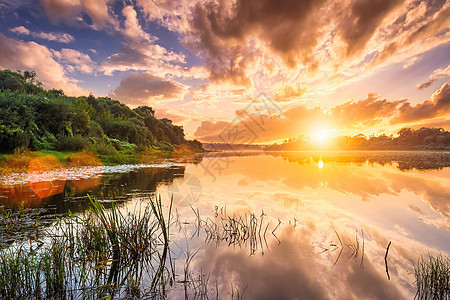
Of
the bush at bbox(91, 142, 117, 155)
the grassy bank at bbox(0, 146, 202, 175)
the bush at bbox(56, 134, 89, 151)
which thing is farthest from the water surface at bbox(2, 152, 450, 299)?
the bush at bbox(91, 142, 117, 155)

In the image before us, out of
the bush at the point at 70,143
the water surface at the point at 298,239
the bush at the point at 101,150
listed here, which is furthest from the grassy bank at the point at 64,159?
the water surface at the point at 298,239

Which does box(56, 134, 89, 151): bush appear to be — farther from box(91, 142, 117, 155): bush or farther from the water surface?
the water surface

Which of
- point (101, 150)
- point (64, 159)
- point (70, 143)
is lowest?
point (64, 159)

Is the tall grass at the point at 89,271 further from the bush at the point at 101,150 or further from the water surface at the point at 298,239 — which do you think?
the bush at the point at 101,150

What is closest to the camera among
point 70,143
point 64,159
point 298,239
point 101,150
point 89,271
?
point 89,271

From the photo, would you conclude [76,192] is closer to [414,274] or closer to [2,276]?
[2,276]

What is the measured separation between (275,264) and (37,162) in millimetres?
23579

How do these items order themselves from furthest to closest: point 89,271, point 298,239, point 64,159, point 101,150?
point 101,150, point 64,159, point 298,239, point 89,271

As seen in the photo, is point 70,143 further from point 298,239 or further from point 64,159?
point 298,239

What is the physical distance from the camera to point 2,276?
348 cm

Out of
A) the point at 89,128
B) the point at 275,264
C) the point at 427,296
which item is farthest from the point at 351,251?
the point at 89,128

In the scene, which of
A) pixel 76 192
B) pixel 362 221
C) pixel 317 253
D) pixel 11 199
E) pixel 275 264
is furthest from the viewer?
pixel 76 192

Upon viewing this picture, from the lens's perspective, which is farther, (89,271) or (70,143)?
(70,143)

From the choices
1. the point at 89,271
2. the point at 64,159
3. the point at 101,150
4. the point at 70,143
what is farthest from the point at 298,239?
the point at 101,150
